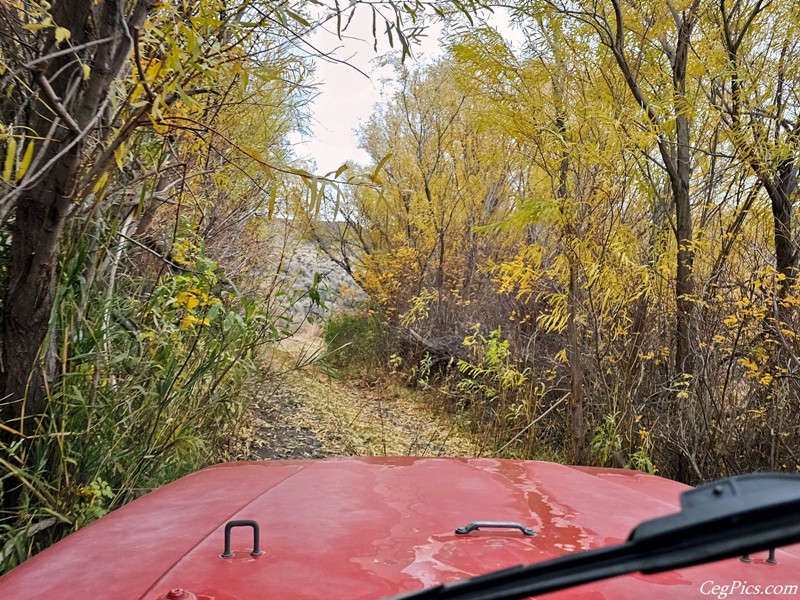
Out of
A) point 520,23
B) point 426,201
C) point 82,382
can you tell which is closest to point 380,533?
point 82,382

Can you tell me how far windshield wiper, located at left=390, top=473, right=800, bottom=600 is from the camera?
1.59 ft

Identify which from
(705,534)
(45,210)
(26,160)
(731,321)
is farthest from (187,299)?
(731,321)

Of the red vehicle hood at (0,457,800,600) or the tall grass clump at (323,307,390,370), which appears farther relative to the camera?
the tall grass clump at (323,307,390,370)

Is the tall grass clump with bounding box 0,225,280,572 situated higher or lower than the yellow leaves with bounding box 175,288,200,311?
lower

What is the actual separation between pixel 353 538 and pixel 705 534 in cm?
87

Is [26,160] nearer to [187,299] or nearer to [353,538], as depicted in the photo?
[353,538]

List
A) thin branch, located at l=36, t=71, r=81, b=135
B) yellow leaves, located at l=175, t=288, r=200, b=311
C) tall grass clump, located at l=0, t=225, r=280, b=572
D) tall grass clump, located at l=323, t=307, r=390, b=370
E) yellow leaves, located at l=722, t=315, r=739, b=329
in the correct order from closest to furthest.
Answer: thin branch, located at l=36, t=71, r=81, b=135, tall grass clump, located at l=0, t=225, r=280, b=572, yellow leaves, located at l=175, t=288, r=200, b=311, yellow leaves, located at l=722, t=315, r=739, b=329, tall grass clump, located at l=323, t=307, r=390, b=370

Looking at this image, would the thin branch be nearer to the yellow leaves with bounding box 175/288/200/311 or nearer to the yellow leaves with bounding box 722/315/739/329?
the yellow leaves with bounding box 175/288/200/311

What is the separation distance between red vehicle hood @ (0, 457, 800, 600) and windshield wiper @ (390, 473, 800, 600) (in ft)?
1.50

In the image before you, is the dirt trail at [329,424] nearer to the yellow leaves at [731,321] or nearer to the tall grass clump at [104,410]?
the tall grass clump at [104,410]

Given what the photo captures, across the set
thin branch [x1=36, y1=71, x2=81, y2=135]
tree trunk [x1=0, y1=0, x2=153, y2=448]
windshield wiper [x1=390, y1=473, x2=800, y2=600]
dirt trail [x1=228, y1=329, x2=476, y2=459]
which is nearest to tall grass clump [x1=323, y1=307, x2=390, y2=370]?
dirt trail [x1=228, y1=329, x2=476, y2=459]

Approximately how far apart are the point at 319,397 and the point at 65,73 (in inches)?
251

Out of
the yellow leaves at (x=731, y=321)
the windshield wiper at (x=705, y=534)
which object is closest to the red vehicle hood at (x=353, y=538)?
the windshield wiper at (x=705, y=534)

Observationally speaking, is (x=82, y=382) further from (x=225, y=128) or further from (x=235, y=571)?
(x=225, y=128)
